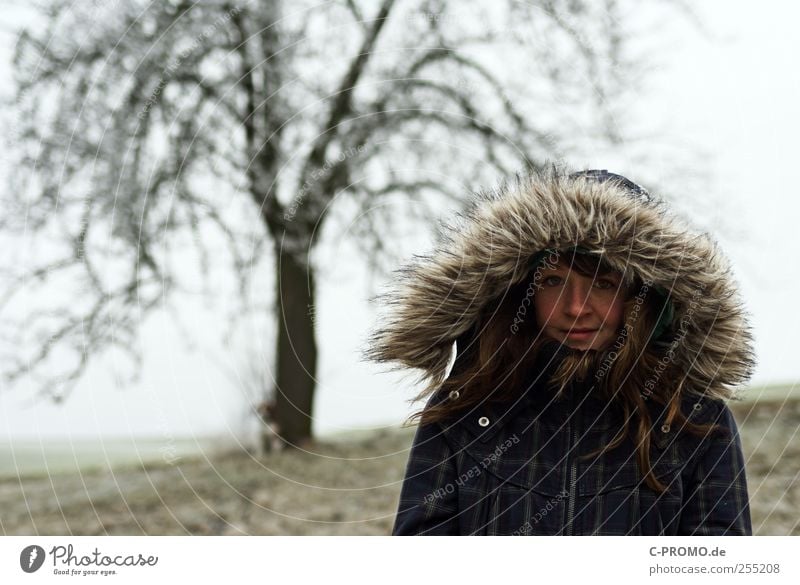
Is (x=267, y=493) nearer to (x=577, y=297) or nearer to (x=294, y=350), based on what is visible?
(x=294, y=350)

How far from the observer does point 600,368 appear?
46.8 inches

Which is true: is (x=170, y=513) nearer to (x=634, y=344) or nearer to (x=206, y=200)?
(x=206, y=200)

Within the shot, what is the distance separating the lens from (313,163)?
3223 millimetres

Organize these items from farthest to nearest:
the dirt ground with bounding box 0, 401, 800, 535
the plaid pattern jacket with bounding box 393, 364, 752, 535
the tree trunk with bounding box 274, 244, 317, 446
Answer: the tree trunk with bounding box 274, 244, 317, 446 < the dirt ground with bounding box 0, 401, 800, 535 < the plaid pattern jacket with bounding box 393, 364, 752, 535

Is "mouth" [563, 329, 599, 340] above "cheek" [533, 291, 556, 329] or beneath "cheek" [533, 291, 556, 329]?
beneath

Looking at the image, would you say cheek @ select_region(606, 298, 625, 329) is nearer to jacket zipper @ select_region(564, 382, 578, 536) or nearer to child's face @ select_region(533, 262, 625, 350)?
child's face @ select_region(533, 262, 625, 350)

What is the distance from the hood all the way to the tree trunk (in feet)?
6.55

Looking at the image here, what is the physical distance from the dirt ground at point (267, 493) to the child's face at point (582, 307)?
1667 mm

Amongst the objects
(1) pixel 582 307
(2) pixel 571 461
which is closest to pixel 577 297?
(1) pixel 582 307

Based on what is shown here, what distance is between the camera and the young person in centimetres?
114

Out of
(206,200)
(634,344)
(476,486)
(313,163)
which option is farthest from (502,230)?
(313,163)

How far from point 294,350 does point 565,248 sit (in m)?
2.44

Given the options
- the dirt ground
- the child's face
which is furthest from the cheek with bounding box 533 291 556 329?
the dirt ground

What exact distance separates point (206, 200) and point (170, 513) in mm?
1153
